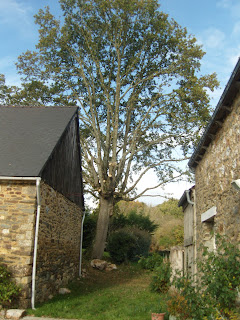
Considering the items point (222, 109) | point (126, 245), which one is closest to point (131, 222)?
point (126, 245)

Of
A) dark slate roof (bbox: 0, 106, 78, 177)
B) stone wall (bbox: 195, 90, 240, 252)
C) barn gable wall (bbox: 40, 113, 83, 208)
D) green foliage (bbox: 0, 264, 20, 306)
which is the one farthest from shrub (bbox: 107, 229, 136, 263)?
green foliage (bbox: 0, 264, 20, 306)

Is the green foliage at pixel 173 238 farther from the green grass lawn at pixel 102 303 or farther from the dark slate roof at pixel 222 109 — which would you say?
the dark slate roof at pixel 222 109

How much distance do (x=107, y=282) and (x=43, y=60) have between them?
12.5m

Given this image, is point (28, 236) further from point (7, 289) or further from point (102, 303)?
point (102, 303)

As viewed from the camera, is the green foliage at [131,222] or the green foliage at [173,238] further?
the green foliage at [173,238]

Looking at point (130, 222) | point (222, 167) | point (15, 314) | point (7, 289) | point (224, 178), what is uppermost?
point (222, 167)

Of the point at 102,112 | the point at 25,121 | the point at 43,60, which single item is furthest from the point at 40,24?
the point at 25,121

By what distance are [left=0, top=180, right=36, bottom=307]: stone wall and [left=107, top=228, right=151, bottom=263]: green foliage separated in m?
10.9

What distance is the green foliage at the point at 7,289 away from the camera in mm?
7004

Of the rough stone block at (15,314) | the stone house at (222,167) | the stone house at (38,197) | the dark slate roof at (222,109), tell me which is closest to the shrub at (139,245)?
the stone house at (38,197)

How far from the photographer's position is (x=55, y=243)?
973 cm

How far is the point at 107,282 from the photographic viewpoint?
13.0m

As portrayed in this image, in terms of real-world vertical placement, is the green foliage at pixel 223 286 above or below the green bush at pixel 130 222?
below

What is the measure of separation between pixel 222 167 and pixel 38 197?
437 cm
